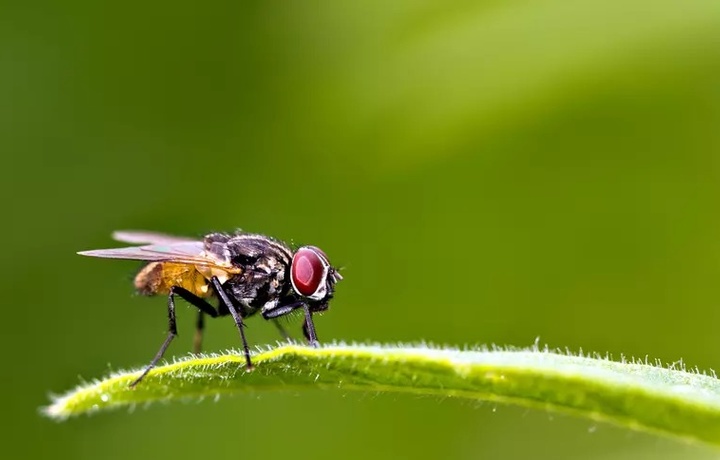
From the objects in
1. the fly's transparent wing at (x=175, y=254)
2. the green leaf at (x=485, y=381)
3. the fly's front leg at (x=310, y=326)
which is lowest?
the fly's front leg at (x=310, y=326)

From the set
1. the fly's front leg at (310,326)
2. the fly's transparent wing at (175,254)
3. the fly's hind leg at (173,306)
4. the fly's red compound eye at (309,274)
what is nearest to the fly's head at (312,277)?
the fly's red compound eye at (309,274)

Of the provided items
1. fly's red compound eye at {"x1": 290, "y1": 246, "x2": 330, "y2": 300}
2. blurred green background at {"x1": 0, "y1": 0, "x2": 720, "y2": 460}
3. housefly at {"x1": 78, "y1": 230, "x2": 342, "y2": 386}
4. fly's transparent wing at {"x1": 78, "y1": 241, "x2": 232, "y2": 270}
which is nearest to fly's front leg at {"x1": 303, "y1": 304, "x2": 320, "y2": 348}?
housefly at {"x1": 78, "y1": 230, "x2": 342, "y2": 386}

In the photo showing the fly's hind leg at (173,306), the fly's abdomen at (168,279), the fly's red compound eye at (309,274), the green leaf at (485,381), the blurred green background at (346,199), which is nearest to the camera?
the green leaf at (485,381)

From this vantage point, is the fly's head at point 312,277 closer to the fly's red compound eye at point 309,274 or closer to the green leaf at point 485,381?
the fly's red compound eye at point 309,274

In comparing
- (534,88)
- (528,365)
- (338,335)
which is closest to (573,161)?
(534,88)

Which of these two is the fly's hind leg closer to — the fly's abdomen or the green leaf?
the fly's abdomen

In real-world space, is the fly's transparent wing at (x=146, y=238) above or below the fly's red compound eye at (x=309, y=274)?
above

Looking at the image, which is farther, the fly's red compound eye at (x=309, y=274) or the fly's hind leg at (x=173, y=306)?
the fly's red compound eye at (x=309, y=274)
